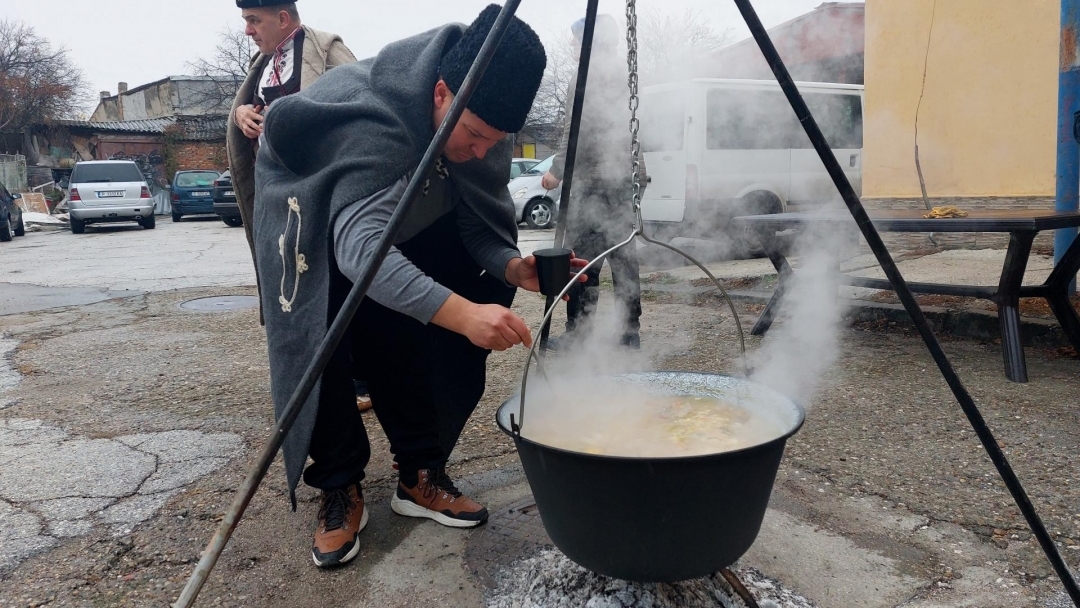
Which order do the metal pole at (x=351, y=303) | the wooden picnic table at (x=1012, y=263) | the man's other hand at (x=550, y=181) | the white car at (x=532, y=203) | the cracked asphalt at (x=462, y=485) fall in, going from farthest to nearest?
the white car at (x=532, y=203) → the man's other hand at (x=550, y=181) → the wooden picnic table at (x=1012, y=263) → the cracked asphalt at (x=462, y=485) → the metal pole at (x=351, y=303)

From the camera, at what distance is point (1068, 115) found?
14.0ft

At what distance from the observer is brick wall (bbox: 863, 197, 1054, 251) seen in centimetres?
595

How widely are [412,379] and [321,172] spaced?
707 millimetres

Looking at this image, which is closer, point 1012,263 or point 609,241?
point 1012,263

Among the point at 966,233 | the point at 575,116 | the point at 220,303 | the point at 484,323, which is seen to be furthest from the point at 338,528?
the point at 966,233

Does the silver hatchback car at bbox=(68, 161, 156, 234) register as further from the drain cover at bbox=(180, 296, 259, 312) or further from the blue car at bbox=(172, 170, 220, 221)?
the drain cover at bbox=(180, 296, 259, 312)

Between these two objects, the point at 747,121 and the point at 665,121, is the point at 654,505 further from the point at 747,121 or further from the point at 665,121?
the point at 747,121

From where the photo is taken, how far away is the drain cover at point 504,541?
206 centimetres

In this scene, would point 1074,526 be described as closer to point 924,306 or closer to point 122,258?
point 924,306

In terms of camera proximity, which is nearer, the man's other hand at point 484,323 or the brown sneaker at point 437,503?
the man's other hand at point 484,323

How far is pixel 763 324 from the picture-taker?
4.50 metres

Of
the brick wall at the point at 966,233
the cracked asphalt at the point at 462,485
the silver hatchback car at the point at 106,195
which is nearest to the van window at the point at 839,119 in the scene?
the brick wall at the point at 966,233

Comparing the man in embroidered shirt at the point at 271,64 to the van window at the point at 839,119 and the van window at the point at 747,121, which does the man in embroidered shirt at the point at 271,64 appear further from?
the van window at the point at 839,119

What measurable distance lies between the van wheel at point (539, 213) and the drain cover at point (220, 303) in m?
6.61
